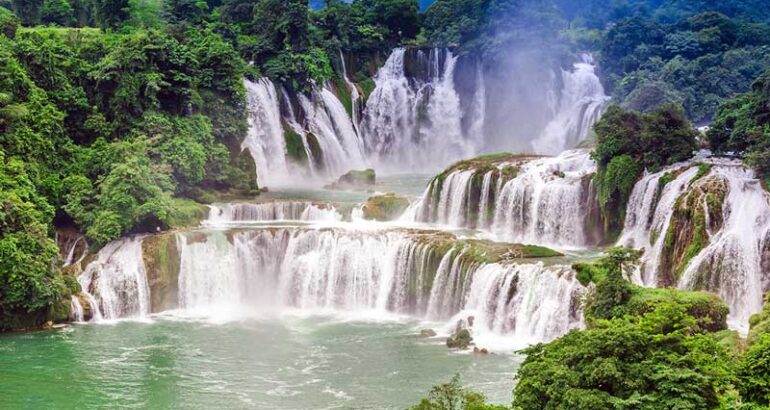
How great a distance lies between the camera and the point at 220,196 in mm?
34156

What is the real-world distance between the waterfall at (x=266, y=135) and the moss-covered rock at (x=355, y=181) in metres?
2.83

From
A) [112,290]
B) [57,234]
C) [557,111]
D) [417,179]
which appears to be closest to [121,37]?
[57,234]

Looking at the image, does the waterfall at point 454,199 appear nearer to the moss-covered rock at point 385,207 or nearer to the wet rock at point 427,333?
the moss-covered rock at point 385,207

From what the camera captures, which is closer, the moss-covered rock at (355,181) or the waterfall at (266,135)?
the moss-covered rock at (355,181)

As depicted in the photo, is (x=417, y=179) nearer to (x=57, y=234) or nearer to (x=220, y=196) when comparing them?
(x=220, y=196)

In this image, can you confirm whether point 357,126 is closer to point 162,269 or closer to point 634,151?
point 162,269

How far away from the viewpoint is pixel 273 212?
107 ft

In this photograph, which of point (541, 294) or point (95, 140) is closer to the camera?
point (541, 294)

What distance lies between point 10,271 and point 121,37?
43.1ft

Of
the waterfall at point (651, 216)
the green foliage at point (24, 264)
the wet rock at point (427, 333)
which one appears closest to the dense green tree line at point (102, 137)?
the green foliage at point (24, 264)

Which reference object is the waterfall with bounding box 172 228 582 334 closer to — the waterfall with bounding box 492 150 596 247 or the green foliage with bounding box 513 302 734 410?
the waterfall with bounding box 492 150 596 247

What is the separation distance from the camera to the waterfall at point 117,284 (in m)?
27.4

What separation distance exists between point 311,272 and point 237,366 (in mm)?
6782

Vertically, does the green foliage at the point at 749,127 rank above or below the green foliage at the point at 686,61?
below
